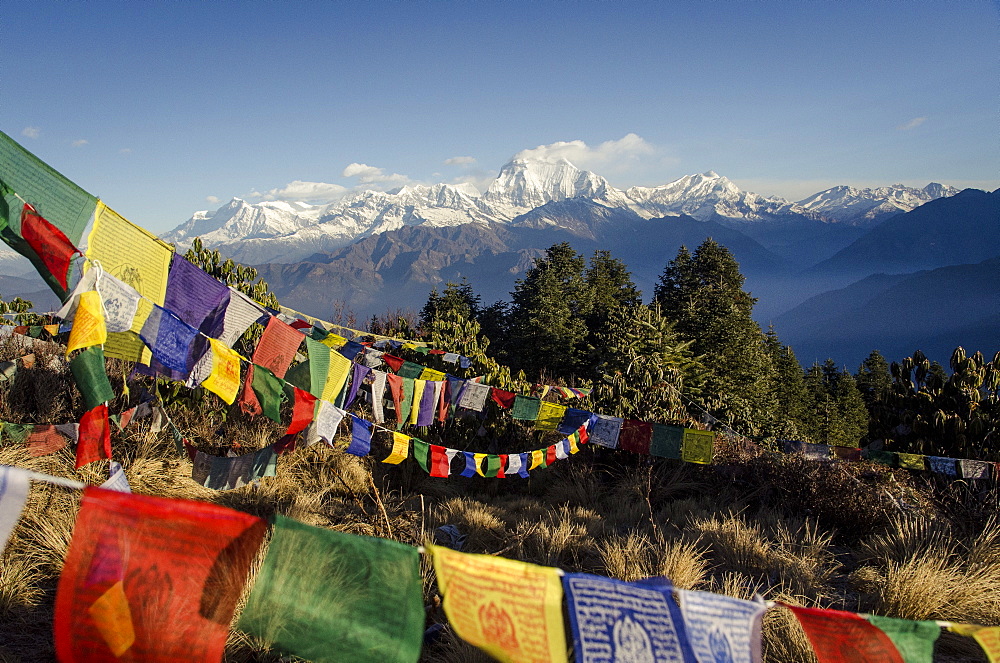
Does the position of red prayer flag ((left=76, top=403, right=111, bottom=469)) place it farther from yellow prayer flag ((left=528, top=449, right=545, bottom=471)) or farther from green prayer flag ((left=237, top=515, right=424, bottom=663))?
yellow prayer flag ((left=528, top=449, right=545, bottom=471))

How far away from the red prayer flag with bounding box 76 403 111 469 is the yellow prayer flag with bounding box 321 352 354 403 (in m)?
2.10

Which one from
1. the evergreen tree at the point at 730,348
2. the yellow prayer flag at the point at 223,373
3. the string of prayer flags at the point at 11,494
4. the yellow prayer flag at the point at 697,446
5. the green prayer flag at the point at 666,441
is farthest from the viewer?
the evergreen tree at the point at 730,348

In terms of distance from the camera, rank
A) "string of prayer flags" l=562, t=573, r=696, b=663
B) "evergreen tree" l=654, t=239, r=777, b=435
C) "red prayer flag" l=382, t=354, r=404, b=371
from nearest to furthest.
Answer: "string of prayer flags" l=562, t=573, r=696, b=663, "red prayer flag" l=382, t=354, r=404, b=371, "evergreen tree" l=654, t=239, r=777, b=435

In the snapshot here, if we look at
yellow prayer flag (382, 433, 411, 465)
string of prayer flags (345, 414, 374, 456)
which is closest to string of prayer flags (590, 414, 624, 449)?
yellow prayer flag (382, 433, 411, 465)

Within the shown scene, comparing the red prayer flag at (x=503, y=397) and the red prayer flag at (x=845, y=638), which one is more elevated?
the red prayer flag at (x=503, y=397)

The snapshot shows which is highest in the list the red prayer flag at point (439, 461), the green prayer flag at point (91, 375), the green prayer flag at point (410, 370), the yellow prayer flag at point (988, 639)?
the green prayer flag at point (91, 375)

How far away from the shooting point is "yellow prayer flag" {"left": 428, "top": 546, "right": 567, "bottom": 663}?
3.04 meters

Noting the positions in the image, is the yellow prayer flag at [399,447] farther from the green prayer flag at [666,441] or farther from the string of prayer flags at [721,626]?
the string of prayer flags at [721,626]

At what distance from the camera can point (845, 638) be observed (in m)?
3.15

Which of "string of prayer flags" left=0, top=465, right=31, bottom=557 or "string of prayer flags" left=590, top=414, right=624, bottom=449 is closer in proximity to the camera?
"string of prayer flags" left=0, top=465, right=31, bottom=557

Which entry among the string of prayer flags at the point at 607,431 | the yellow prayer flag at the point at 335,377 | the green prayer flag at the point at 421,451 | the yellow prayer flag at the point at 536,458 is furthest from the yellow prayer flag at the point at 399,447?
the string of prayer flags at the point at 607,431

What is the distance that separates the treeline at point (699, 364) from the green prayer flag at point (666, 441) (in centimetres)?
175

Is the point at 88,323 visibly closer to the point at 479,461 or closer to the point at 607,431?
the point at 479,461

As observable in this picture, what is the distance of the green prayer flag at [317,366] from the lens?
6258 millimetres
